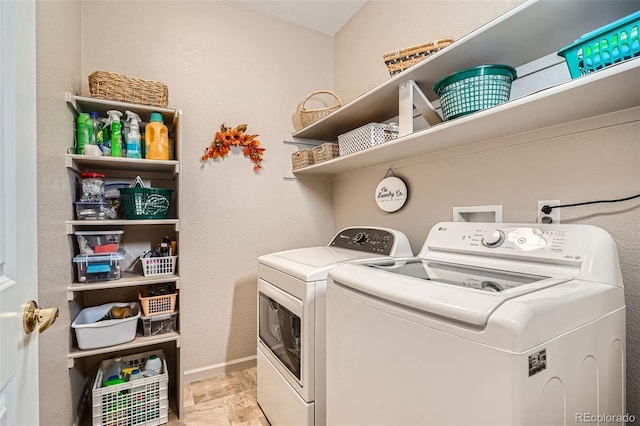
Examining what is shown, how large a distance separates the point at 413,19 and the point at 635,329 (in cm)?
190

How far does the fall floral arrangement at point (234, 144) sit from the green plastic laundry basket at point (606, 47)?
1.88 m

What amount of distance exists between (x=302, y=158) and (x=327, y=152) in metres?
0.31

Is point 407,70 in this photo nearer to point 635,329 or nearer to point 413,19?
point 413,19

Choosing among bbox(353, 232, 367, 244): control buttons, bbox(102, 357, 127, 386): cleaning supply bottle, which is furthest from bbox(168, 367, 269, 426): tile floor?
bbox(353, 232, 367, 244): control buttons

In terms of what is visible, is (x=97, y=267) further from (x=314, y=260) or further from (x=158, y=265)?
(x=314, y=260)

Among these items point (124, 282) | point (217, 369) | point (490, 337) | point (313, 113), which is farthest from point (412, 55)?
point (217, 369)

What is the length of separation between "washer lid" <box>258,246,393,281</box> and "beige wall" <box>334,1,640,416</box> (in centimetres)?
46

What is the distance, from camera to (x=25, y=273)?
2.17 feet

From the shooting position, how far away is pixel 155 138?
1.80 metres

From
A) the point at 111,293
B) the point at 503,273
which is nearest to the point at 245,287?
the point at 111,293

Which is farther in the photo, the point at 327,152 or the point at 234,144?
the point at 234,144

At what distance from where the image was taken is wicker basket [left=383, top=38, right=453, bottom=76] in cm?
132

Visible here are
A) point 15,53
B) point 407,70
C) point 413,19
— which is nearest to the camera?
point 15,53

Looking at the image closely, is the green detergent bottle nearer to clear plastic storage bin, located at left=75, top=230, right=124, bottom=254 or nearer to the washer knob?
clear plastic storage bin, located at left=75, top=230, right=124, bottom=254
